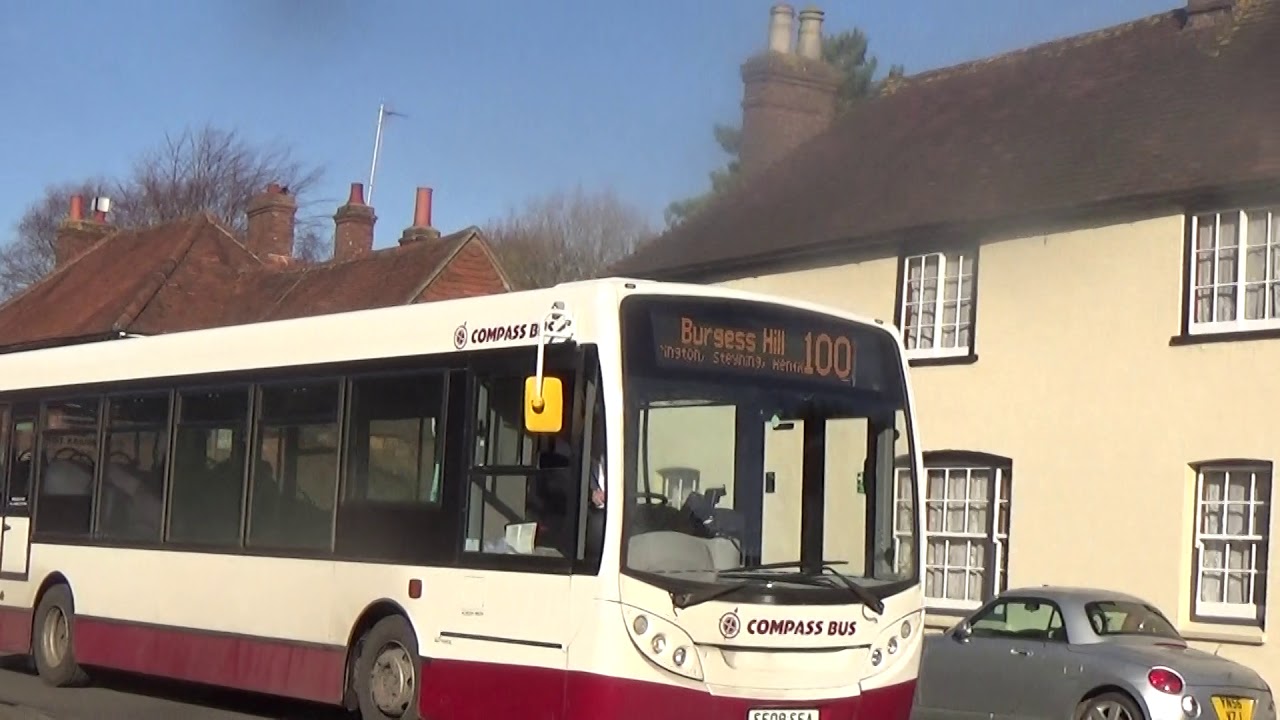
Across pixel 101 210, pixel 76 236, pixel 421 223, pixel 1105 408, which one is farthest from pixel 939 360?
pixel 101 210

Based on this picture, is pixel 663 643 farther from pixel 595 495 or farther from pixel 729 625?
pixel 595 495

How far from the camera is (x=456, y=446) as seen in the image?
34.3 feet

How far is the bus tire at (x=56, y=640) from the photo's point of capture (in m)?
14.6

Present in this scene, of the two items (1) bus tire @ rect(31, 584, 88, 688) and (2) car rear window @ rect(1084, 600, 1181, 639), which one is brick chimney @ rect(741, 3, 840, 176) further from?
(1) bus tire @ rect(31, 584, 88, 688)

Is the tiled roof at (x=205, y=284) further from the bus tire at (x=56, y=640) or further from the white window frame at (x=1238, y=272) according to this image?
the bus tire at (x=56, y=640)

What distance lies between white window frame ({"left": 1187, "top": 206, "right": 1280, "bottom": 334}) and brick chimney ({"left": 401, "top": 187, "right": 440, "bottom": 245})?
22.9 meters

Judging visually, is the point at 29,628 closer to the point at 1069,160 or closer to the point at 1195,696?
the point at 1195,696

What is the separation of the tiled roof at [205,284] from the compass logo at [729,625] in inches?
1008

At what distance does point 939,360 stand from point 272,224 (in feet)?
83.1

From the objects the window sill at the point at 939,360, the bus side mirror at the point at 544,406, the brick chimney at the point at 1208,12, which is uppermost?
the brick chimney at the point at 1208,12

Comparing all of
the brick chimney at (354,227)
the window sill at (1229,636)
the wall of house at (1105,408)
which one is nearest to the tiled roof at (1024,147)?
the wall of house at (1105,408)

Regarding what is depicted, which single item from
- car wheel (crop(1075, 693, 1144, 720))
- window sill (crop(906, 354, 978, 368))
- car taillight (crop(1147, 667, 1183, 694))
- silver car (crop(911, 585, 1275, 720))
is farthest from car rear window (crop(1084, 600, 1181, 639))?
window sill (crop(906, 354, 978, 368))

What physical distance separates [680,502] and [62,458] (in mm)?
7844

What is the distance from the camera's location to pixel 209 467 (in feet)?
43.0
